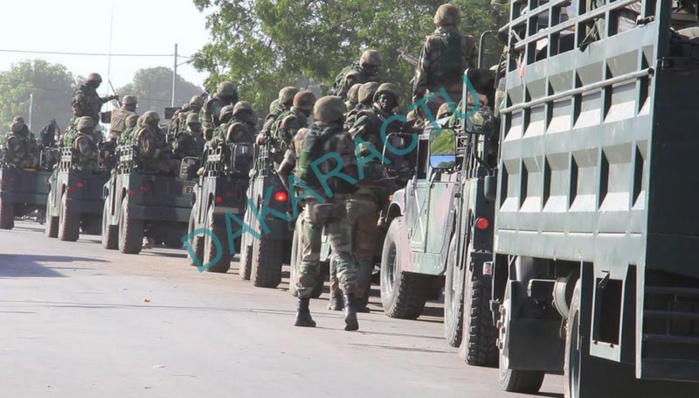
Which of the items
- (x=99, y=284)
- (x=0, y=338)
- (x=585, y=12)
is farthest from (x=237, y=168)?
(x=585, y=12)

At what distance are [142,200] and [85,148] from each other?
3869 mm

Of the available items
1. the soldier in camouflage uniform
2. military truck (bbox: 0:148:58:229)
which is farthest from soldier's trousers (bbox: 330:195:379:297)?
military truck (bbox: 0:148:58:229)

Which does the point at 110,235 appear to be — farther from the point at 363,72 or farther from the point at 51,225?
the point at 363,72

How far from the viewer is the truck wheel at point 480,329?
11.6 meters

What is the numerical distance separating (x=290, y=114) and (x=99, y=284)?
3067 mm

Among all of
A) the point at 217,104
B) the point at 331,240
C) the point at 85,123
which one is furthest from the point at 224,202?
Answer: the point at 85,123

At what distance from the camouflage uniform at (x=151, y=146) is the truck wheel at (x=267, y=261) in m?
7.30

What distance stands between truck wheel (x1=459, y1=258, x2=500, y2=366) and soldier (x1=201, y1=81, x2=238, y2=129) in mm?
12972

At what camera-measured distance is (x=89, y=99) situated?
32250 mm

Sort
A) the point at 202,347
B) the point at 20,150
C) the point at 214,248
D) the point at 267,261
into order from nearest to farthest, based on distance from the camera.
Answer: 1. the point at 202,347
2. the point at 267,261
3. the point at 214,248
4. the point at 20,150

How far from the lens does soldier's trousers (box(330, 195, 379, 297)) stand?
55.5ft

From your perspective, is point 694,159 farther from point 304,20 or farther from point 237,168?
point 304,20

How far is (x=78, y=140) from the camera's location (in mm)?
30406

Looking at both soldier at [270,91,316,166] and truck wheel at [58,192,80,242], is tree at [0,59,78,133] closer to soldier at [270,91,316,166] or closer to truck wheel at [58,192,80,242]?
truck wheel at [58,192,80,242]
